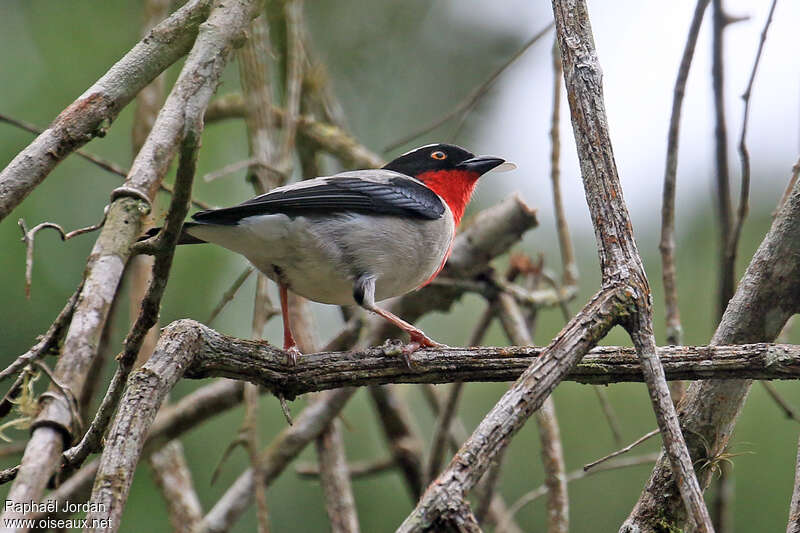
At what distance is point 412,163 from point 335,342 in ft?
5.00

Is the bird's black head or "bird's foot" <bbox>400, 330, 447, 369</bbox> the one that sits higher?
the bird's black head

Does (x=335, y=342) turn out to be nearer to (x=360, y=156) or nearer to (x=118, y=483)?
(x=360, y=156)

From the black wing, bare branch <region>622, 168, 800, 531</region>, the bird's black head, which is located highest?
the bird's black head

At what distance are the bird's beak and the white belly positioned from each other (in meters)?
1.22

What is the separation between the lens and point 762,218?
8766 millimetres

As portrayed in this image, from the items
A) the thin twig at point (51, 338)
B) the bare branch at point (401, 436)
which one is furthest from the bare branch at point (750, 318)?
the bare branch at point (401, 436)

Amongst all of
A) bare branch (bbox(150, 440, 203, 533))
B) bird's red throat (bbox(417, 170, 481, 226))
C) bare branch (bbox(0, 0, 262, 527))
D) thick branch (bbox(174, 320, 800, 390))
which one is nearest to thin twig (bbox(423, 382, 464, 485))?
bird's red throat (bbox(417, 170, 481, 226))

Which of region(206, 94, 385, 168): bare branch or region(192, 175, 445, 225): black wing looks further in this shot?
region(206, 94, 385, 168): bare branch

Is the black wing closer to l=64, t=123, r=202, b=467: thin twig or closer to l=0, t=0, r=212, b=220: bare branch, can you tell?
l=0, t=0, r=212, b=220: bare branch

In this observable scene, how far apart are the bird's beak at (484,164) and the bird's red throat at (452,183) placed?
38 mm

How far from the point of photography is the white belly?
4262mm

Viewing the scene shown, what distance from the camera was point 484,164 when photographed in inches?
225

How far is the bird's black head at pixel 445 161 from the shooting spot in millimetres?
5719

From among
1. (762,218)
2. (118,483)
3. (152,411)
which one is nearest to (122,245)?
(152,411)
